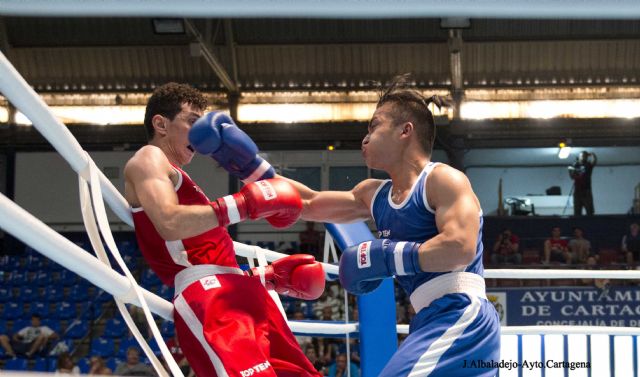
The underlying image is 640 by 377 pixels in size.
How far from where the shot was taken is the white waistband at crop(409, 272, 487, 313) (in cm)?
265

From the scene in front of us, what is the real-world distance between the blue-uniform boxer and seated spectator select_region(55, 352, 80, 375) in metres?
7.39

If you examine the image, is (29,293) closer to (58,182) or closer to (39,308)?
(39,308)

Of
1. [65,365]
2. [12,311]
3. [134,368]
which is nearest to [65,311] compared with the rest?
[12,311]

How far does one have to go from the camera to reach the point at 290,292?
293 centimetres

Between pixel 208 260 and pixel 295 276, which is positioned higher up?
pixel 208 260

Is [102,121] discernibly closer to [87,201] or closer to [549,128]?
[549,128]

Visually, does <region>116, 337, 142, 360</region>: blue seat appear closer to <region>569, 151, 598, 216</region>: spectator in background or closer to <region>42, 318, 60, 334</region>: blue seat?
<region>42, 318, 60, 334</region>: blue seat

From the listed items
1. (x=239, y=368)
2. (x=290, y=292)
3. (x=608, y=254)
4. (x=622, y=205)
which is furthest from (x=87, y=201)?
(x=622, y=205)

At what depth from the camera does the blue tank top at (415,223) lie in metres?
2.71

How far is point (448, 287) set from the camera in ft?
8.68

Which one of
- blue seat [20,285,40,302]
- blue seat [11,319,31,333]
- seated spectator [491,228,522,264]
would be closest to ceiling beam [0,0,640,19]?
blue seat [11,319,31,333]

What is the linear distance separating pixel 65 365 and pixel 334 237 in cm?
684

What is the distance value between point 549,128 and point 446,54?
2.26m

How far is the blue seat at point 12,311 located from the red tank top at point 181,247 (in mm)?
10259
